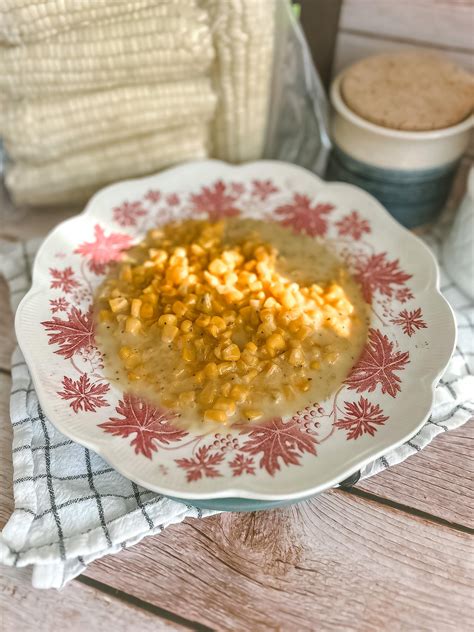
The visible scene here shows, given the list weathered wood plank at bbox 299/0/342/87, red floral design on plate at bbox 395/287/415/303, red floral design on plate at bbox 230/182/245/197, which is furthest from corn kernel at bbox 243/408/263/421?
weathered wood plank at bbox 299/0/342/87

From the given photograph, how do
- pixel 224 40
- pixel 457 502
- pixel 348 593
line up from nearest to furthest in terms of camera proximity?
pixel 348 593
pixel 457 502
pixel 224 40

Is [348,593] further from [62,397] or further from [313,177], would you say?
[313,177]

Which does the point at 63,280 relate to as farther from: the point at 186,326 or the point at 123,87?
the point at 123,87

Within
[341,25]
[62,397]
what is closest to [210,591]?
[62,397]

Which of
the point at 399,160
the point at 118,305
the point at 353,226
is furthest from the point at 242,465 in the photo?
the point at 399,160

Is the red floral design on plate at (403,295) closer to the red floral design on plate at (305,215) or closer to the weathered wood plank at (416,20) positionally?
the red floral design on plate at (305,215)
